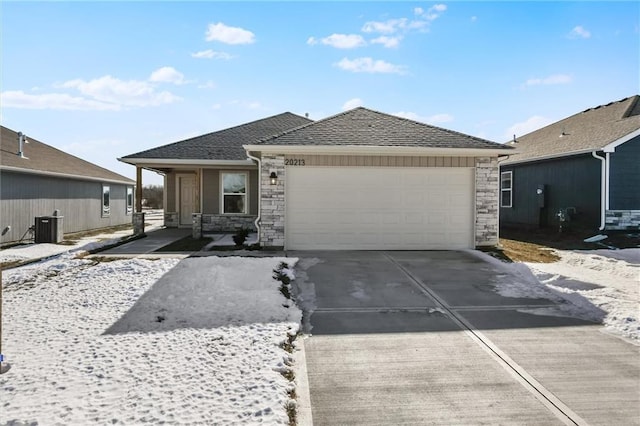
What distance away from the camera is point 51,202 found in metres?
14.2

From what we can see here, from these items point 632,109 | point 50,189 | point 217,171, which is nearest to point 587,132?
point 632,109

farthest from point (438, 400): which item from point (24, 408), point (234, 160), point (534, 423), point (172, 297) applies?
point (234, 160)

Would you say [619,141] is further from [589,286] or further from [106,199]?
[106,199]

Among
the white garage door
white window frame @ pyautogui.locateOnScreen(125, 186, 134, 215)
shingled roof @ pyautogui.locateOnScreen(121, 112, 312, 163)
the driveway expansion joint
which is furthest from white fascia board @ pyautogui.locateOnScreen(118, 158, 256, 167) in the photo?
white window frame @ pyautogui.locateOnScreen(125, 186, 134, 215)

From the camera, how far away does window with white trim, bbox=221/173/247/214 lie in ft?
47.2

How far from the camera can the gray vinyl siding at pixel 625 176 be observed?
1273 centimetres

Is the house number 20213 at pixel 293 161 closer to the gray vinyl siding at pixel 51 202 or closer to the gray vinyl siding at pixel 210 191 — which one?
the gray vinyl siding at pixel 210 191

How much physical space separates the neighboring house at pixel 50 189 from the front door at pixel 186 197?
12.8ft

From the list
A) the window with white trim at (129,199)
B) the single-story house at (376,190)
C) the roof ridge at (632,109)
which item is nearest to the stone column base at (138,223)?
the single-story house at (376,190)

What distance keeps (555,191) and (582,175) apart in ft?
4.38

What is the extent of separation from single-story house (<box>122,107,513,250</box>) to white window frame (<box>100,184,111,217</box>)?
11.4m

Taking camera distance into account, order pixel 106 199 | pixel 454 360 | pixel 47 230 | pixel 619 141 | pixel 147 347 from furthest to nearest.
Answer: pixel 106 199
pixel 619 141
pixel 47 230
pixel 147 347
pixel 454 360

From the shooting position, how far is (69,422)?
108 inches

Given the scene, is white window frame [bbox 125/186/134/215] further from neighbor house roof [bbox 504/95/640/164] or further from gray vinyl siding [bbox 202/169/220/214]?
neighbor house roof [bbox 504/95/640/164]
